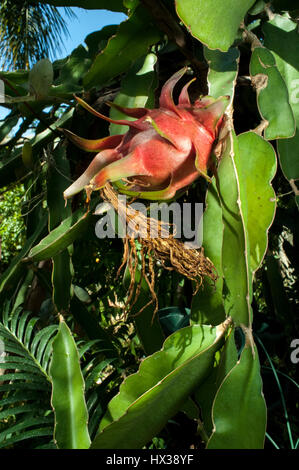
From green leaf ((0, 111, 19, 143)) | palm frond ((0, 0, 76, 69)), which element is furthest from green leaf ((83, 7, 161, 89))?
palm frond ((0, 0, 76, 69))

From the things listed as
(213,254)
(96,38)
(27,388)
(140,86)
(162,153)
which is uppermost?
(96,38)

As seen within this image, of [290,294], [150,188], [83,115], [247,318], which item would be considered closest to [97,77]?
[83,115]

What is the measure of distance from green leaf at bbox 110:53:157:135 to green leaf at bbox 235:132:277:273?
221 millimetres

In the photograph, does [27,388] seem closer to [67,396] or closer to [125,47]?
[67,396]

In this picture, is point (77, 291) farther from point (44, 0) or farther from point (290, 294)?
point (290, 294)

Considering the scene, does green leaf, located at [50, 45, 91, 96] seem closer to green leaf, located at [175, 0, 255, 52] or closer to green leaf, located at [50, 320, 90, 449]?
green leaf, located at [175, 0, 255, 52]

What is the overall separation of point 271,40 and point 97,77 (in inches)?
10.7

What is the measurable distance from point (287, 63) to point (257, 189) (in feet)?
0.85

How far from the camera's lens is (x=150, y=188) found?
1.48 ft

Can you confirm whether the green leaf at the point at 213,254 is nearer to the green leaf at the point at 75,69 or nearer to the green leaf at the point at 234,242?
the green leaf at the point at 234,242

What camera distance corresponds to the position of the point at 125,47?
66 cm

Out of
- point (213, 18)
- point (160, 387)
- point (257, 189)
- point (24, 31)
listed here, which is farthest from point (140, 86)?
point (24, 31)

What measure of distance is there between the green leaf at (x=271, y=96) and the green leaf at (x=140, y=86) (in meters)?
0.16

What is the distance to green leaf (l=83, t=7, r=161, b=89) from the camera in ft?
2.12
